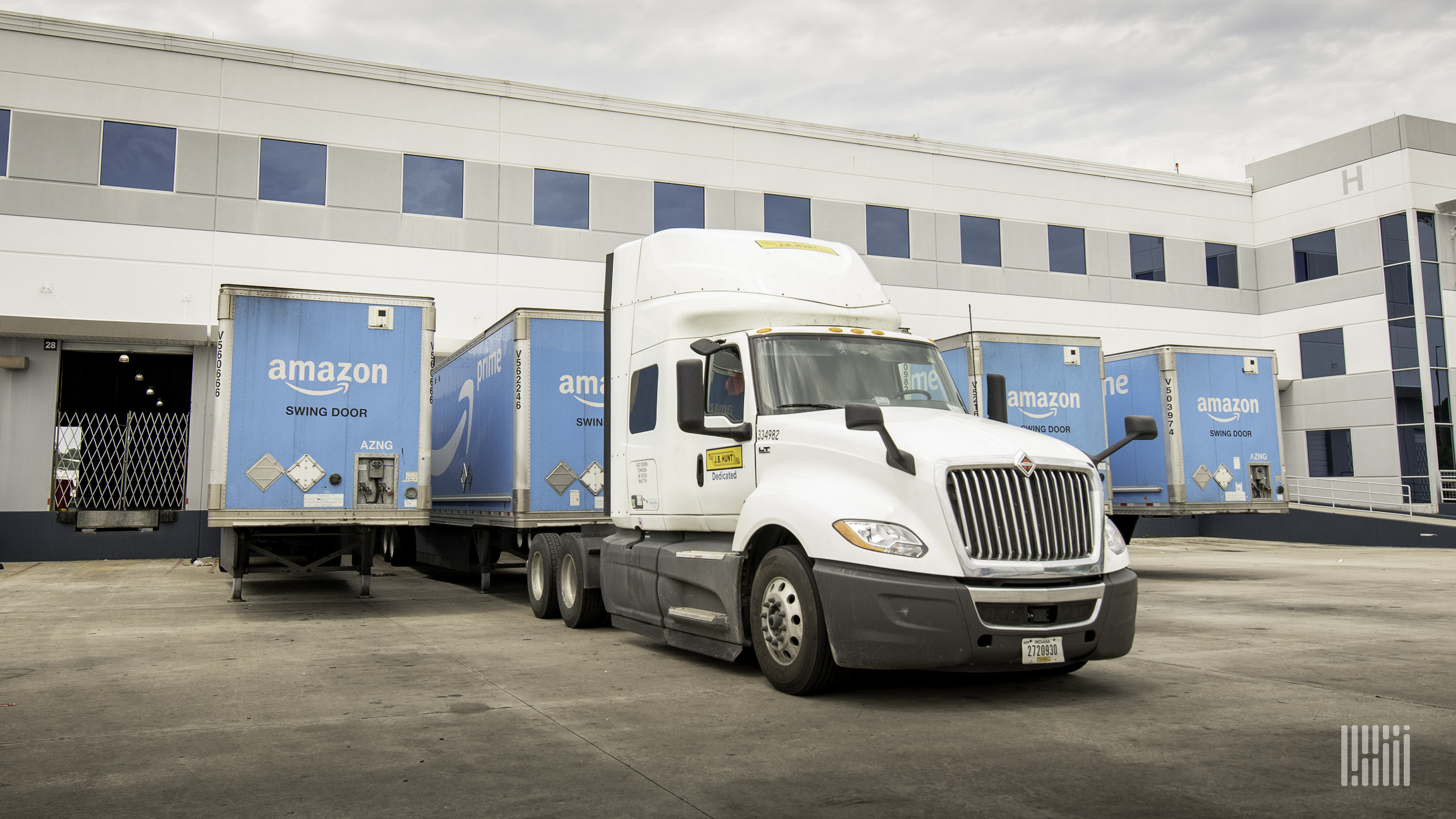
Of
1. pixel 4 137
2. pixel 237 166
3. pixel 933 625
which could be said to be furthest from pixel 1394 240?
pixel 4 137

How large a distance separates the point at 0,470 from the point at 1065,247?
27342 mm

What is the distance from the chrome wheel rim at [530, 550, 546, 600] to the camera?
11305mm

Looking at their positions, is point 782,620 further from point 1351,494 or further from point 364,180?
point 1351,494

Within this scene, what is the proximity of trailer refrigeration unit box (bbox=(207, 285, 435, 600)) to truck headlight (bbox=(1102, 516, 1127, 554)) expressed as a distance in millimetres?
7908

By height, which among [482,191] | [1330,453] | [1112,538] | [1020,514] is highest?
[482,191]

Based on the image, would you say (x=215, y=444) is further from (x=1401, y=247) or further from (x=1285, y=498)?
(x=1401, y=247)

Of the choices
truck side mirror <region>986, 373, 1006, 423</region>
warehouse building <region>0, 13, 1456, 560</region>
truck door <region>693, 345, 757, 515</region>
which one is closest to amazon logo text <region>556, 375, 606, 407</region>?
truck door <region>693, 345, 757, 515</region>

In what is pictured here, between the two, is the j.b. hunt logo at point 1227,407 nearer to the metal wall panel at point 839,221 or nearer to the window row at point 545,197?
the metal wall panel at point 839,221

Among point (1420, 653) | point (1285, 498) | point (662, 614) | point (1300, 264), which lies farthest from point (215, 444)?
point (1300, 264)

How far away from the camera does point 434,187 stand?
23.4 metres

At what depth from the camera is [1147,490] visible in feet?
54.4

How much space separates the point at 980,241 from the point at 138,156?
2133 centimetres

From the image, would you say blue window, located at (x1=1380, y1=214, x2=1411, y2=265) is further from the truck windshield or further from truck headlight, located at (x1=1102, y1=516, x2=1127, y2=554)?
truck headlight, located at (x1=1102, y1=516, x2=1127, y2=554)

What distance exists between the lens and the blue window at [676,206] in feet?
83.1
